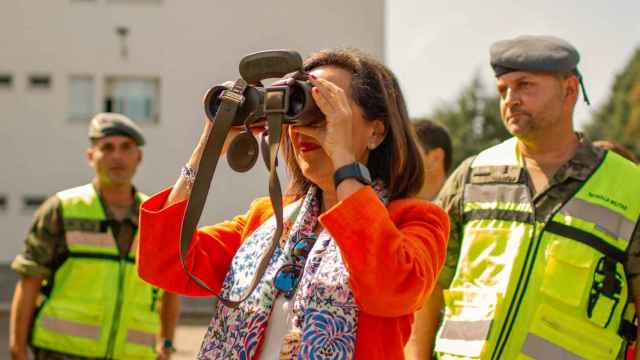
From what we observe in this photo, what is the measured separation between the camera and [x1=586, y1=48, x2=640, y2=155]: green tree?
69.0 m

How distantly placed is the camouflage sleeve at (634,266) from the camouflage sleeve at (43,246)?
3166mm

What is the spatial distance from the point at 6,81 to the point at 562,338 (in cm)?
2255

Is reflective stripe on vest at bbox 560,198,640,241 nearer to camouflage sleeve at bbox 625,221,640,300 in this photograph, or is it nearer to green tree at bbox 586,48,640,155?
camouflage sleeve at bbox 625,221,640,300

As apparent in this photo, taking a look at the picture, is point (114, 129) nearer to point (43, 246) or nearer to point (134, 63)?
point (43, 246)

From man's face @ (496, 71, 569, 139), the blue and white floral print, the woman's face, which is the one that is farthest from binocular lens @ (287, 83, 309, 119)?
man's face @ (496, 71, 569, 139)

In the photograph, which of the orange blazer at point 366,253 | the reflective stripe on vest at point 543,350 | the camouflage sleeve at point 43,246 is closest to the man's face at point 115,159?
the camouflage sleeve at point 43,246

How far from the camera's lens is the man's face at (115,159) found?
5785 mm

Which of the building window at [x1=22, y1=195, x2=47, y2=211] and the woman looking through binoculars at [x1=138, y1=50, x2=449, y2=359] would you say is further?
the building window at [x1=22, y1=195, x2=47, y2=211]

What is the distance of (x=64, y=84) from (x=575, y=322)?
21647mm

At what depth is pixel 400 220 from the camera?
9.01 ft

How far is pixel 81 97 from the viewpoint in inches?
953

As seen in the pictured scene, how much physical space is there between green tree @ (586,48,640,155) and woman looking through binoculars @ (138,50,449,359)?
64.8 metres

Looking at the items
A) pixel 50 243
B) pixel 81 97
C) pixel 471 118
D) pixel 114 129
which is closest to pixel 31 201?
pixel 81 97

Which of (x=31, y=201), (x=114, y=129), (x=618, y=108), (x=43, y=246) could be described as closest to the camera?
(x=43, y=246)
